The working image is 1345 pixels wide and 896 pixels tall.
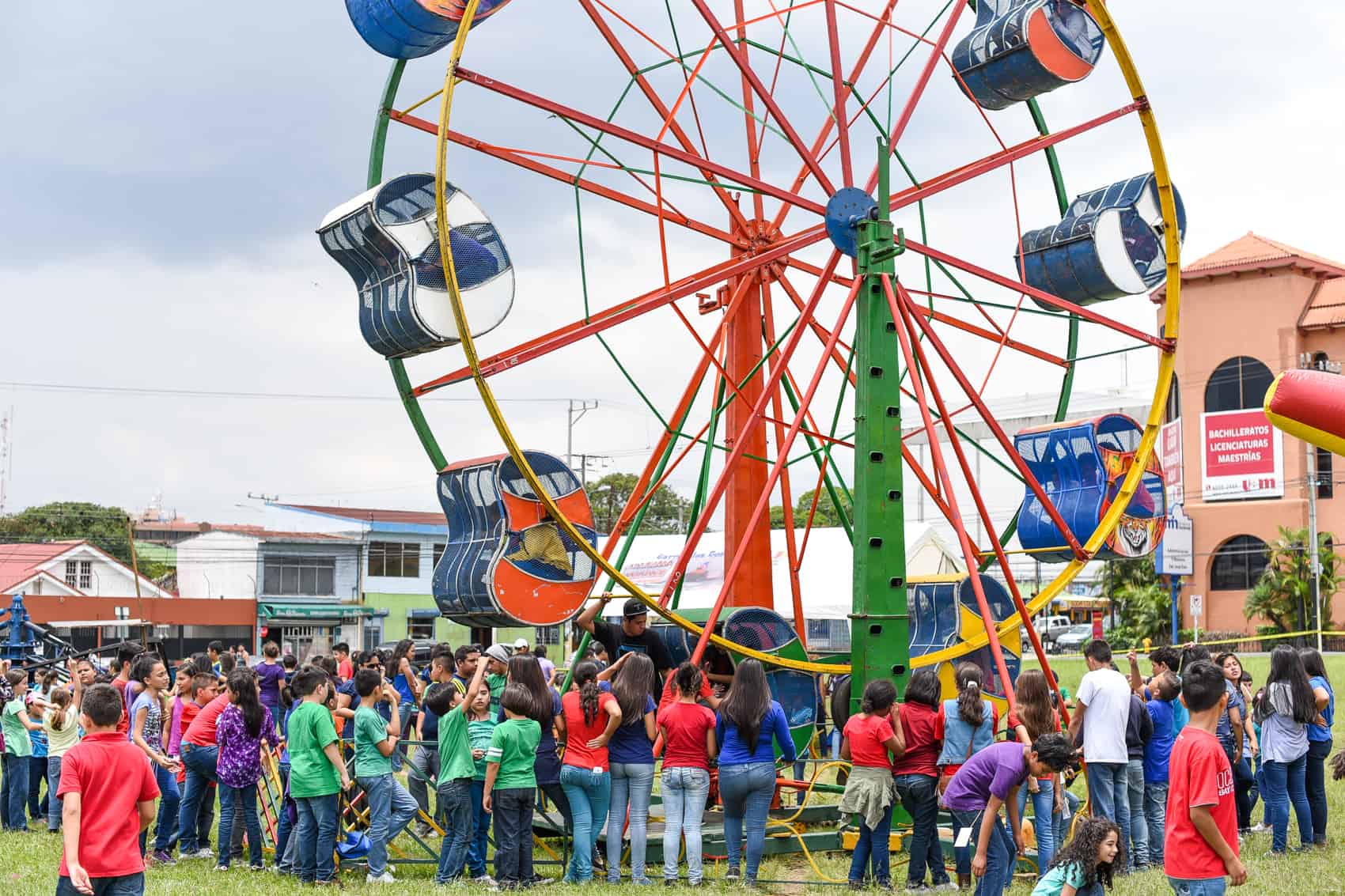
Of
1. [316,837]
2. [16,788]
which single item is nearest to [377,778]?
[316,837]

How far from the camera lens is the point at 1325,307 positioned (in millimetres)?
48250

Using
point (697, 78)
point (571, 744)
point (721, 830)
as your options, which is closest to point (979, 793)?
point (571, 744)

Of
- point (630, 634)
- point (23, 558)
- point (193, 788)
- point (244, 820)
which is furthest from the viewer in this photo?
point (23, 558)

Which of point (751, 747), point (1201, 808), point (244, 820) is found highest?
point (1201, 808)

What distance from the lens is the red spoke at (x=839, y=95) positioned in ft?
46.8

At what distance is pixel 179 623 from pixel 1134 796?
135 feet

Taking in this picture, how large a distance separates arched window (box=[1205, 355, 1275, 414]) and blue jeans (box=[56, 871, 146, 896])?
46987 mm

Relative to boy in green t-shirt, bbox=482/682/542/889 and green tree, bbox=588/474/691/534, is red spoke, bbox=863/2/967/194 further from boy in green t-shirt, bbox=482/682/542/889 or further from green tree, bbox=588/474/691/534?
green tree, bbox=588/474/691/534

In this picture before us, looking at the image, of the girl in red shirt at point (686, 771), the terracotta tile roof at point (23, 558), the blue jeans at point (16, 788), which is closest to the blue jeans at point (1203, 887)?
the girl in red shirt at point (686, 771)

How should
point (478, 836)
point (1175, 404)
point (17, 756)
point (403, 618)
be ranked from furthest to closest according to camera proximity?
1. point (403, 618)
2. point (1175, 404)
3. point (17, 756)
4. point (478, 836)

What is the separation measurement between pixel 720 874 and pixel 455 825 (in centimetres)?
206

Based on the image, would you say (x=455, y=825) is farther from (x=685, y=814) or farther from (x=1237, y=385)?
(x=1237, y=385)

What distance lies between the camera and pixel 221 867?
36.1 ft

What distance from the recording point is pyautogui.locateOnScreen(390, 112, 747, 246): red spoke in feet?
46.0
